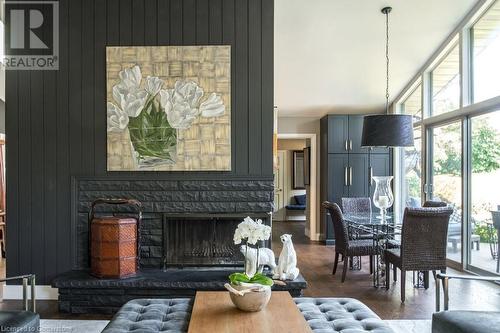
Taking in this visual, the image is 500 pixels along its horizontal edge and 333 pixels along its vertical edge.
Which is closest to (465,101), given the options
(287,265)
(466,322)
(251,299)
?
(287,265)

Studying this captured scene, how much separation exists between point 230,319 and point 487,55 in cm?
465

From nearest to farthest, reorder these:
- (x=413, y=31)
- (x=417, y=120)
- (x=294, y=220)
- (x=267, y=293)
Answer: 1. (x=267, y=293)
2. (x=413, y=31)
3. (x=417, y=120)
4. (x=294, y=220)

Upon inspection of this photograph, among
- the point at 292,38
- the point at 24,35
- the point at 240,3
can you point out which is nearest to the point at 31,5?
the point at 24,35

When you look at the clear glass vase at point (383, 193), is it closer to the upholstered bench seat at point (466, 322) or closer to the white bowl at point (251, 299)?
the upholstered bench seat at point (466, 322)

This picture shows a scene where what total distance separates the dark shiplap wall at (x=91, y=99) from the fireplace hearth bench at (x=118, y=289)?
0.52 m

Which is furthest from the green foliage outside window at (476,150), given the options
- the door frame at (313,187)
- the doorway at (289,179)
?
the doorway at (289,179)

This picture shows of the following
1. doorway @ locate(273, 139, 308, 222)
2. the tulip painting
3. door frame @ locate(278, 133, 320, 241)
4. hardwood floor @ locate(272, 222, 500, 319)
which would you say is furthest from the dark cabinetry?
doorway @ locate(273, 139, 308, 222)

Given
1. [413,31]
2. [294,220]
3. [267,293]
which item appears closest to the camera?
[267,293]

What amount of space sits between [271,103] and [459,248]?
337 centimetres

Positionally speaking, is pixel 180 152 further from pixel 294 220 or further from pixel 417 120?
pixel 294 220

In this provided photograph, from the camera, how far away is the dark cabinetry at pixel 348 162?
7.60 metres

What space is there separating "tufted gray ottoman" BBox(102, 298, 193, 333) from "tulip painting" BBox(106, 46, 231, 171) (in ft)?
6.01

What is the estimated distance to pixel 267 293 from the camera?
2.43 m

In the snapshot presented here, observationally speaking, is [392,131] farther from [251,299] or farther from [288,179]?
[288,179]
